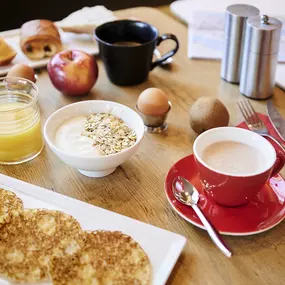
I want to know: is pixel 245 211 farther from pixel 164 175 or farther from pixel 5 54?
pixel 5 54

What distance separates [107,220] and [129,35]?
0.73m

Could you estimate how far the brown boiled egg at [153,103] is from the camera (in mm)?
1058

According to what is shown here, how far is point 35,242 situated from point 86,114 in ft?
1.23

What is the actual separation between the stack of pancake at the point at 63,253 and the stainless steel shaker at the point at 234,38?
2.30 feet

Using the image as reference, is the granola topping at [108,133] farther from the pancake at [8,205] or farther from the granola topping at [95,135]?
the pancake at [8,205]

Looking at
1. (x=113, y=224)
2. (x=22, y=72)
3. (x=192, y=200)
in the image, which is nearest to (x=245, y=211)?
(x=192, y=200)

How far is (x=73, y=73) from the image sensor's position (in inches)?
46.8

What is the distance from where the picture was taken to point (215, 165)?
2.64ft

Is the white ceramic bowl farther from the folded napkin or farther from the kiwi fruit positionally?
the folded napkin

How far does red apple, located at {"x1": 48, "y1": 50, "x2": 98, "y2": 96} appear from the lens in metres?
1.19

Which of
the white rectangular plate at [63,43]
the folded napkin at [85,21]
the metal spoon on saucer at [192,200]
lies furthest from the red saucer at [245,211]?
the folded napkin at [85,21]

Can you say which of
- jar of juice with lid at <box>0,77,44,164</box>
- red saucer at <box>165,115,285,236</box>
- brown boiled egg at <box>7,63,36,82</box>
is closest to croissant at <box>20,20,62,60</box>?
brown boiled egg at <box>7,63,36,82</box>

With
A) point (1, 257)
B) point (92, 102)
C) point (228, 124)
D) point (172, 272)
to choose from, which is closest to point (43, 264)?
point (1, 257)

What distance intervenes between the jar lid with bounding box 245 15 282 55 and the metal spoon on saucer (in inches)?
17.7
